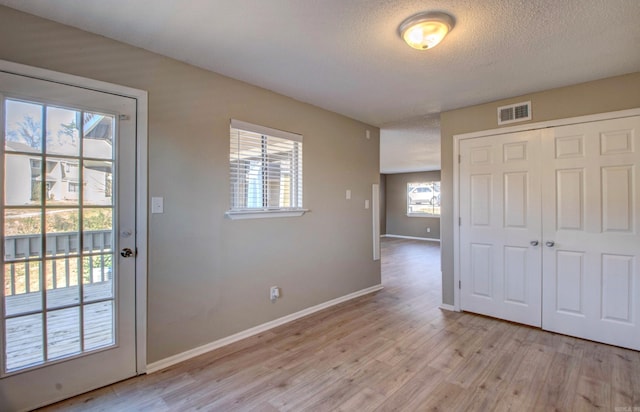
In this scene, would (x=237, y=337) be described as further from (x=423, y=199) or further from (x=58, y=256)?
(x=423, y=199)

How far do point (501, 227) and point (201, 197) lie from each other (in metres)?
3.09

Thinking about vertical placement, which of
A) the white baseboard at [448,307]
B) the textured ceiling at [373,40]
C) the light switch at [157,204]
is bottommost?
the white baseboard at [448,307]

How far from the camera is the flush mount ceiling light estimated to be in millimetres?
1822

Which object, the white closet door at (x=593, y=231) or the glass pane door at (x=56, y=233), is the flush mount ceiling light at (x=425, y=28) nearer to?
the white closet door at (x=593, y=231)

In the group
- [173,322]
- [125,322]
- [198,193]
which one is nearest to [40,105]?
[198,193]

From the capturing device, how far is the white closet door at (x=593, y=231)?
2.63 metres

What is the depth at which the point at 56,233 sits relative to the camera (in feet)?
6.32

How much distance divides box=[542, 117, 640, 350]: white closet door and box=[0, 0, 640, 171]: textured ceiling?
1.98 ft

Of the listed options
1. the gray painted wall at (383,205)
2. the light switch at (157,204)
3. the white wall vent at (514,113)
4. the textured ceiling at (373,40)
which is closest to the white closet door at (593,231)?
the white wall vent at (514,113)

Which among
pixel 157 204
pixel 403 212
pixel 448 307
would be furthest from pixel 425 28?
pixel 403 212

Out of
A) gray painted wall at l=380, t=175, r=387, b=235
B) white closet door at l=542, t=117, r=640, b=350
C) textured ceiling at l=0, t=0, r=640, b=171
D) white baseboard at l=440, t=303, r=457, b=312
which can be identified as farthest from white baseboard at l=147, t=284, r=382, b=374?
gray painted wall at l=380, t=175, r=387, b=235

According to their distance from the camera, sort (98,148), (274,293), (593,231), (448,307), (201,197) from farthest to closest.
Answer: (448,307)
(274,293)
(593,231)
(201,197)
(98,148)

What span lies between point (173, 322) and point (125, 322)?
1.12ft

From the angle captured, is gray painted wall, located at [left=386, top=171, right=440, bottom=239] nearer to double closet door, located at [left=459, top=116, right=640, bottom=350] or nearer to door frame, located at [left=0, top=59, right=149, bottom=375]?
double closet door, located at [left=459, top=116, right=640, bottom=350]
